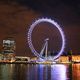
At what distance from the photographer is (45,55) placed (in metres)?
164

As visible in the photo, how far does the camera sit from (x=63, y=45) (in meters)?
138

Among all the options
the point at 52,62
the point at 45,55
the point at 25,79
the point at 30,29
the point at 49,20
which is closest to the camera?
the point at 25,79

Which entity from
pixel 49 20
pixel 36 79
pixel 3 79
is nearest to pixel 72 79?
pixel 36 79

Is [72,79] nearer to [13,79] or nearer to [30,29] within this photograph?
[13,79]

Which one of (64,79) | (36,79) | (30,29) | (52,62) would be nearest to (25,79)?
(36,79)

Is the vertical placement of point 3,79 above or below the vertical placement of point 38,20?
below

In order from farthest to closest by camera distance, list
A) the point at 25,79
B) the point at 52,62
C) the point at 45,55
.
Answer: the point at 52,62, the point at 45,55, the point at 25,79

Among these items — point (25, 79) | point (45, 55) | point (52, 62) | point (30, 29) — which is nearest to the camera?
point (25, 79)

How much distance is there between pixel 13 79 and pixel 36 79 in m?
3.57

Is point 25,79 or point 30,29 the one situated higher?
point 30,29

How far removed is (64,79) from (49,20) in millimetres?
72791

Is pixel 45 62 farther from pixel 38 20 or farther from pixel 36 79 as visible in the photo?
pixel 36 79

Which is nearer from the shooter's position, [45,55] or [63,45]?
[63,45]

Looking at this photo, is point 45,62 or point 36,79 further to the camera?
point 45,62
